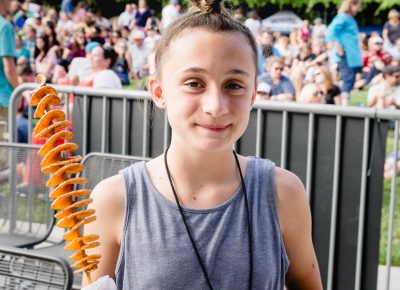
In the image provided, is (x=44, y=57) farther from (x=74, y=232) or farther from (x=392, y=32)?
(x=74, y=232)

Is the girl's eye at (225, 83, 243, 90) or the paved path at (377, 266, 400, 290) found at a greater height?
the girl's eye at (225, 83, 243, 90)

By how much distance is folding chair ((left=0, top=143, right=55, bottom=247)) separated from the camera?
164 inches

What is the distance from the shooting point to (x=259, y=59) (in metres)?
2.46

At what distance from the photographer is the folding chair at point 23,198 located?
4.16 m

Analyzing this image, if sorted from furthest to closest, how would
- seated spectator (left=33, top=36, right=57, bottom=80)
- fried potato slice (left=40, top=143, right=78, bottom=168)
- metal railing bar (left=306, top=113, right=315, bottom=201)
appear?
seated spectator (left=33, top=36, right=57, bottom=80)
metal railing bar (left=306, top=113, right=315, bottom=201)
fried potato slice (left=40, top=143, right=78, bottom=168)

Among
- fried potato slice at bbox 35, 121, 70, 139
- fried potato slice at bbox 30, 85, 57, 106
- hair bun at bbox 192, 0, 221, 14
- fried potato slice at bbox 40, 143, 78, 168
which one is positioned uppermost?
hair bun at bbox 192, 0, 221, 14

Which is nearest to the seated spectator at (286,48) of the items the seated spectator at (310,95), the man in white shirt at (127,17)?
the man in white shirt at (127,17)

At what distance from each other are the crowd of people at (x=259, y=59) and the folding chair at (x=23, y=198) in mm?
1042

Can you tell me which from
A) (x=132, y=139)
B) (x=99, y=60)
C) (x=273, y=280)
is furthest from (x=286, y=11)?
(x=273, y=280)

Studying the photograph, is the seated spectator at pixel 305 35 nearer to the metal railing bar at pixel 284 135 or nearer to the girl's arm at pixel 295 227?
the metal railing bar at pixel 284 135

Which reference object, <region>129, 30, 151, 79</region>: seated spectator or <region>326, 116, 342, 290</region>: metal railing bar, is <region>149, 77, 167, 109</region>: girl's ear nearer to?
<region>326, 116, 342, 290</region>: metal railing bar

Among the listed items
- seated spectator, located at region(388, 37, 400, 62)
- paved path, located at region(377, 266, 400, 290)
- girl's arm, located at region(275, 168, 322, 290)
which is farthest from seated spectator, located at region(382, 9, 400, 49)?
girl's arm, located at region(275, 168, 322, 290)

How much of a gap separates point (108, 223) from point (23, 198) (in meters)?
2.76

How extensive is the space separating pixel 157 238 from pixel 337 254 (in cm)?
267
